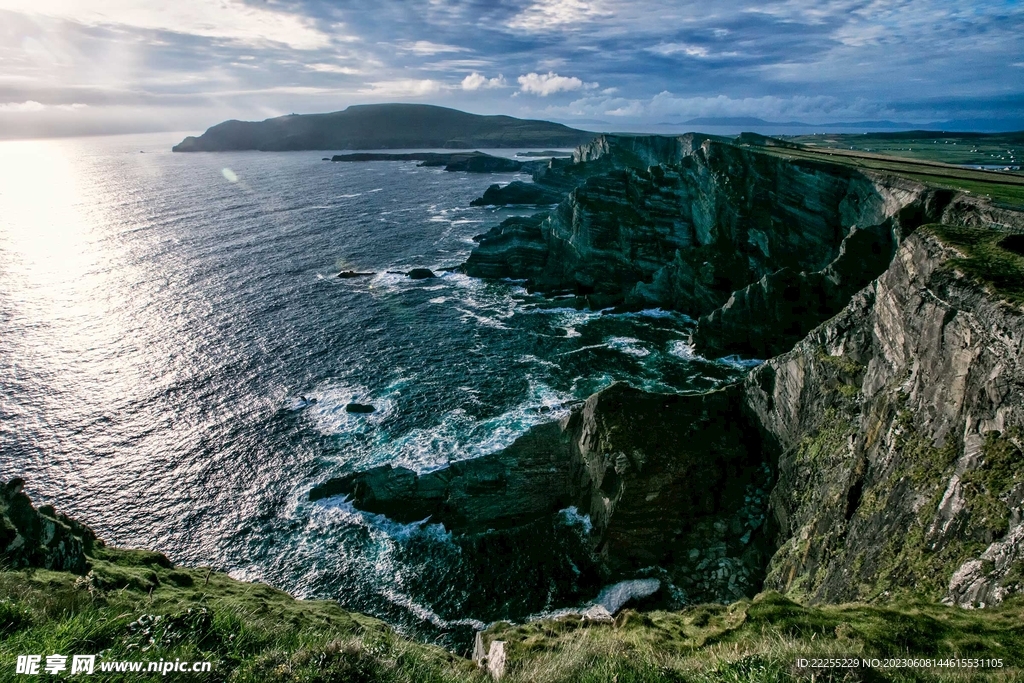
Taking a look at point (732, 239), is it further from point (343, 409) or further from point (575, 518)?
point (343, 409)

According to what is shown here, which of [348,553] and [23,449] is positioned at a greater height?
[23,449]

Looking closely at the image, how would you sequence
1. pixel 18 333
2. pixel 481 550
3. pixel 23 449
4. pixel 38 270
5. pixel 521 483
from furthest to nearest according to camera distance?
1. pixel 38 270
2. pixel 18 333
3. pixel 23 449
4. pixel 521 483
5. pixel 481 550

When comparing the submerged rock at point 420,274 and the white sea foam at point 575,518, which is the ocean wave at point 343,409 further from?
the submerged rock at point 420,274

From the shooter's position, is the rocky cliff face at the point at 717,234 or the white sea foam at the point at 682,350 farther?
the white sea foam at the point at 682,350

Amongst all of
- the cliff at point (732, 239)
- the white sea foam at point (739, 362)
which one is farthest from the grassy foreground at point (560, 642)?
the white sea foam at point (739, 362)

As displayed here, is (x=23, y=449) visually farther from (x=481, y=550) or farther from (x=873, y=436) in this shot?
(x=873, y=436)

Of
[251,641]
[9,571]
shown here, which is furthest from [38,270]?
[251,641]
